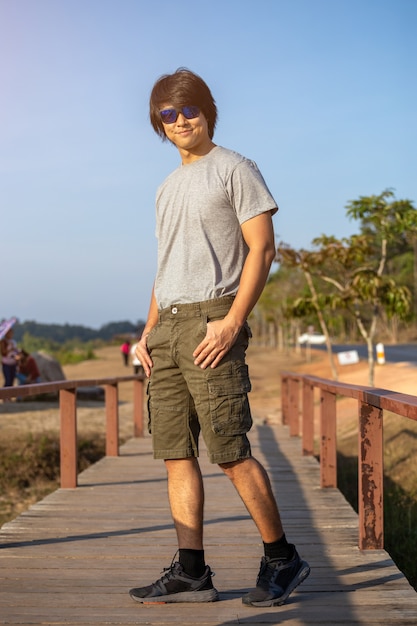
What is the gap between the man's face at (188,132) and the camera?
3.17 metres

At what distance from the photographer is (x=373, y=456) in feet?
13.0

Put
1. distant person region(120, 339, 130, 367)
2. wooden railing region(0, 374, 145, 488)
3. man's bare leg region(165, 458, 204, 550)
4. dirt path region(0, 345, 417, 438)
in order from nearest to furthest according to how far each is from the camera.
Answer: man's bare leg region(165, 458, 204, 550)
wooden railing region(0, 374, 145, 488)
dirt path region(0, 345, 417, 438)
distant person region(120, 339, 130, 367)

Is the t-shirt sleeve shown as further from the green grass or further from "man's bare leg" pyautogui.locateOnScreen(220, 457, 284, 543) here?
the green grass

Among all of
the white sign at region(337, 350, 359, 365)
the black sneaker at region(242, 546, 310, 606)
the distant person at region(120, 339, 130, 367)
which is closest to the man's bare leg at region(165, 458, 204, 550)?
the black sneaker at region(242, 546, 310, 606)

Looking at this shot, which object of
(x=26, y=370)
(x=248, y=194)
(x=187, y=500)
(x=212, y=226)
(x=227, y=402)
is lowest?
(x=26, y=370)

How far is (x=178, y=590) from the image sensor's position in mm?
3195

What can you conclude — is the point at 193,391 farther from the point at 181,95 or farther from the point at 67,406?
the point at 67,406

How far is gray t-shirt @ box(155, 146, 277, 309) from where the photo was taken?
9.91ft

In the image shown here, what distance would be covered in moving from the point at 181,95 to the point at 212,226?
1.71 feet

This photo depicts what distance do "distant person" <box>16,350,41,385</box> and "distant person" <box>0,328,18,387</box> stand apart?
11.9 inches

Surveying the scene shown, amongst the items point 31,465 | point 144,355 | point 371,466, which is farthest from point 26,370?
point 144,355

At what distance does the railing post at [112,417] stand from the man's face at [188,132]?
16.3ft

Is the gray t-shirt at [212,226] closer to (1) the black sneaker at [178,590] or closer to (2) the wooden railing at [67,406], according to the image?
(1) the black sneaker at [178,590]

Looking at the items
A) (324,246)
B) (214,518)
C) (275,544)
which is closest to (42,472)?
(214,518)
